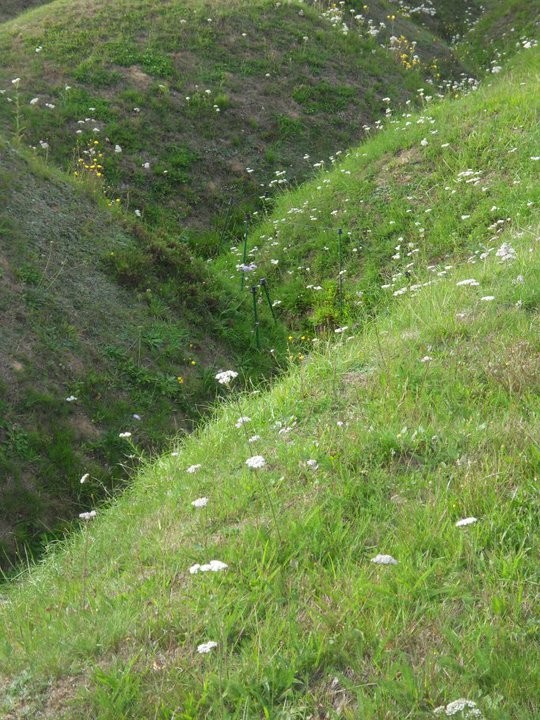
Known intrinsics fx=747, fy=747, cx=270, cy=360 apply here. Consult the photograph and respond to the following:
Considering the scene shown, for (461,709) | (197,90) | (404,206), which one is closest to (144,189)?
(197,90)

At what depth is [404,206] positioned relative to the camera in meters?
10.2

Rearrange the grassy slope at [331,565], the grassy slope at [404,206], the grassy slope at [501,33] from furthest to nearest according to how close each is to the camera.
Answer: the grassy slope at [501,33]
the grassy slope at [404,206]
the grassy slope at [331,565]

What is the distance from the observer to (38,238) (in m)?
8.52

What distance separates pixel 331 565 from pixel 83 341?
521 cm

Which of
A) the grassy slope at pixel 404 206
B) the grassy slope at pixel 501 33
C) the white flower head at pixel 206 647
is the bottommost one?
the grassy slope at pixel 404 206

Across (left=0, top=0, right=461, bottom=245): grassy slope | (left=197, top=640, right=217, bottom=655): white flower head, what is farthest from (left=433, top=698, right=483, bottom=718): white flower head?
(left=0, top=0, right=461, bottom=245): grassy slope

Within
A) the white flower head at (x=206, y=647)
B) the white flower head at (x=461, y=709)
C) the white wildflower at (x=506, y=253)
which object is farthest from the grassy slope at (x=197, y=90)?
A: the white flower head at (x=461, y=709)

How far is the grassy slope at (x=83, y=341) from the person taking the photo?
Answer: 643cm

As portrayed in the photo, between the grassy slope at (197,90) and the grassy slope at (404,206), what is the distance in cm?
203

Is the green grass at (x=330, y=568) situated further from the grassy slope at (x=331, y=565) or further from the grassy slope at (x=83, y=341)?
the grassy slope at (x=83, y=341)

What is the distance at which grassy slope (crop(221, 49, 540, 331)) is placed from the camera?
895 cm

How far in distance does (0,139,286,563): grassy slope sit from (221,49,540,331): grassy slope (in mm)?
1227

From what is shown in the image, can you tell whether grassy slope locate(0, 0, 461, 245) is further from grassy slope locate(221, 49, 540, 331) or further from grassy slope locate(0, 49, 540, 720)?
grassy slope locate(0, 49, 540, 720)

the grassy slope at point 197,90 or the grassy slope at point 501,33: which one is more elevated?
the grassy slope at point 197,90
